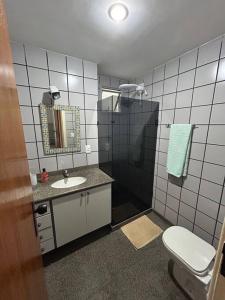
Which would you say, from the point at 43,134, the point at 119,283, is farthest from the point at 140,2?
the point at 119,283

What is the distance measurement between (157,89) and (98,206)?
1819mm

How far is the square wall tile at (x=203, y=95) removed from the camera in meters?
1.36

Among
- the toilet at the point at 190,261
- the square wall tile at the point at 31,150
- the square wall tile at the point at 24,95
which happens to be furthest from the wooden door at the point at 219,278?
the square wall tile at the point at 24,95

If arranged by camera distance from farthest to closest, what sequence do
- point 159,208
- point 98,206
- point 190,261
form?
point 159,208, point 98,206, point 190,261

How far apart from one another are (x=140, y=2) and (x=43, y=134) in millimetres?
1484

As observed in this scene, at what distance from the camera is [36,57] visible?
1458 millimetres

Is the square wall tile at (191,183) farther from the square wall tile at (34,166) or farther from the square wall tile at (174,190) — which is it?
the square wall tile at (34,166)

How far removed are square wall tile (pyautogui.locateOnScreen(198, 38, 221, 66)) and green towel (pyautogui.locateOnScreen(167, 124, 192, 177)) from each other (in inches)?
26.1

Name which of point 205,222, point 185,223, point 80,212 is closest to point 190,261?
point 205,222

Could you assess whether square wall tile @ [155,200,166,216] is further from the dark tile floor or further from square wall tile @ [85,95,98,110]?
square wall tile @ [85,95,98,110]

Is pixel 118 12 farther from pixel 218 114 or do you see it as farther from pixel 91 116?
pixel 218 114

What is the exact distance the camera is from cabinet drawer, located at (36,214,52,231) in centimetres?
130

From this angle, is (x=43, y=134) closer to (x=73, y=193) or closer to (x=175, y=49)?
(x=73, y=193)

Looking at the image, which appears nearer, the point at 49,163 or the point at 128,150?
the point at 49,163
